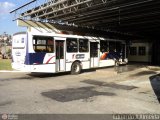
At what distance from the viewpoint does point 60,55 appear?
53.3ft

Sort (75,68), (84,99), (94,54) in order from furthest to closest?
(94,54), (75,68), (84,99)

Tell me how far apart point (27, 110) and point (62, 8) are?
11685 mm

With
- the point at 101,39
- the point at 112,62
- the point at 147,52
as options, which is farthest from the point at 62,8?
the point at 147,52

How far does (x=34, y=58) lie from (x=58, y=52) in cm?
217

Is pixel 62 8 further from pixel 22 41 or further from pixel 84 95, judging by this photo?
pixel 84 95

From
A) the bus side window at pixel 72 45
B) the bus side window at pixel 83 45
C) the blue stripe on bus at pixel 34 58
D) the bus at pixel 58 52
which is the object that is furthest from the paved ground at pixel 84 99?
the bus side window at pixel 83 45

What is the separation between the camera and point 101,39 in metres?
20.1

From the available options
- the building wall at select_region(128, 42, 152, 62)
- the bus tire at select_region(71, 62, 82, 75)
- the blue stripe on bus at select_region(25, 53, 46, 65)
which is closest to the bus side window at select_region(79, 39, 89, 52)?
the bus tire at select_region(71, 62, 82, 75)

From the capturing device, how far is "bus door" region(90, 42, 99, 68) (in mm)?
18891

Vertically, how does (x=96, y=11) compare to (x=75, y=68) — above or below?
above

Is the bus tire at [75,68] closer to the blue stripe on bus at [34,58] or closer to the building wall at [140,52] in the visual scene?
the blue stripe on bus at [34,58]

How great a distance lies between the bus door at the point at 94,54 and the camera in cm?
1889

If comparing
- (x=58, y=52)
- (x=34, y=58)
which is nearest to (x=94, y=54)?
(x=58, y=52)

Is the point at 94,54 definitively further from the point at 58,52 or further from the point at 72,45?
the point at 58,52
